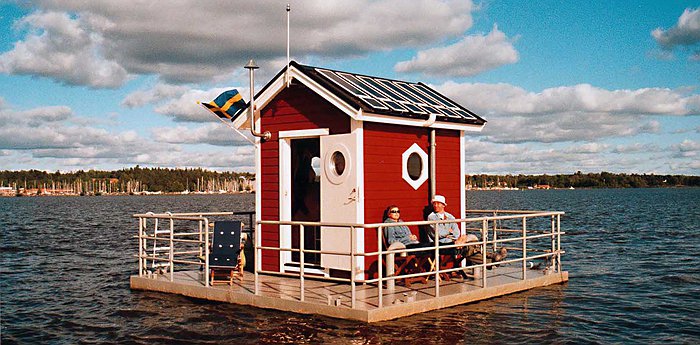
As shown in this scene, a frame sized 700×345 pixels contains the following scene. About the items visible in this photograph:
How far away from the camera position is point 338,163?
12.8 m

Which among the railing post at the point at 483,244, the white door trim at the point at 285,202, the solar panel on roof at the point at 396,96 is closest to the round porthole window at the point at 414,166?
the solar panel on roof at the point at 396,96

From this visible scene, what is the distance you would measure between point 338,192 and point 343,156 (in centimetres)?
66

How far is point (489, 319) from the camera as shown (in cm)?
1128

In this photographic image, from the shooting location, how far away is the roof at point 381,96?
1239 cm

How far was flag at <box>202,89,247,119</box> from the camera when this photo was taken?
14525mm

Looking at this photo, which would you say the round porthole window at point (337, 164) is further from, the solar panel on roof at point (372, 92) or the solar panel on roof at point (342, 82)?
the solar panel on roof at point (372, 92)

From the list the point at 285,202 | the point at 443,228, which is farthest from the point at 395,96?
the point at 285,202

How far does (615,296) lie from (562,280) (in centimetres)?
118

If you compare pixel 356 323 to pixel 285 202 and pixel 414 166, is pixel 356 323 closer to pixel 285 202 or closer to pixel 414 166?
pixel 285 202

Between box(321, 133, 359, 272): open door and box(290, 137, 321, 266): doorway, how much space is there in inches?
35.5

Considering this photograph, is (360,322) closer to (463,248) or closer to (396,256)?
(396,256)

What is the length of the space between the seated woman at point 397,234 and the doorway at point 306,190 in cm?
201

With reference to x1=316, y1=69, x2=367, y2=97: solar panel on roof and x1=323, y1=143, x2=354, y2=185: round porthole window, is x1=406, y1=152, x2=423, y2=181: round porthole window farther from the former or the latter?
x1=316, y1=69, x2=367, y2=97: solar panel on roof

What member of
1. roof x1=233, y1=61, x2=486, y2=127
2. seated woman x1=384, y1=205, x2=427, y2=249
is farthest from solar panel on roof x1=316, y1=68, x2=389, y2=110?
seated woman x1=384, y1=205, x2=427, y2=249
